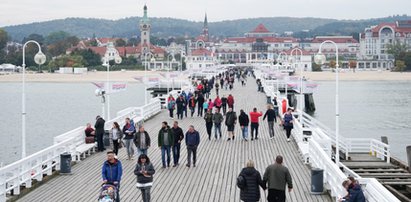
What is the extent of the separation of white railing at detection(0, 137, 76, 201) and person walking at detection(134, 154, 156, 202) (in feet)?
8.76

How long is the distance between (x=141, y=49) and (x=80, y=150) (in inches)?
6800

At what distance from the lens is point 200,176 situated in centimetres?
1577

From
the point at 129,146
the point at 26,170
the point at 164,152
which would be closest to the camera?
the point at 26,170

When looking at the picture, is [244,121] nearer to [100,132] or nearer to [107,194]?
[100,132]

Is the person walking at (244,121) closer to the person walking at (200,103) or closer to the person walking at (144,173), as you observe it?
the person walking at (200,103)

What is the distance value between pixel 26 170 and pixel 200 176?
3.78 metres

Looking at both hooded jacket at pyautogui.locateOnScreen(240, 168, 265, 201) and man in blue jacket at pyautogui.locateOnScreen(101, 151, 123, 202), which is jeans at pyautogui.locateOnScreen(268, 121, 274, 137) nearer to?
man in blue jacket at pyautogui.locateOnScreen(101, 151, 123, 202)

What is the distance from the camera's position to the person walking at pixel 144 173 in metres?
11.8

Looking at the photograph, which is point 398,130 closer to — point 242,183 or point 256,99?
point 256,99

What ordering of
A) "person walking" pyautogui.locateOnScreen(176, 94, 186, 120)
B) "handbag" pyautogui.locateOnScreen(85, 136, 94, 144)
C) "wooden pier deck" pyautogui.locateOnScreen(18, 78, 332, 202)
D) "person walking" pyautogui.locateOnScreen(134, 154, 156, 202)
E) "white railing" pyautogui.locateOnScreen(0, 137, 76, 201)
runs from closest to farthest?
"person walking" pyautogui.locateOnScreen(134, 154, 156, 202) < "white railing" pyautogui.locateOnScreen(0, 137, 76, 201) < "wooden pier deck" pyautogui.locateOnScreen(18, 78, 332, 202) < "handbag" pyautogui.locateOnScreen(85, 136, 94, 144) < "person walking" pyautogui.locateOnScreen(176, 94, 186, 120)

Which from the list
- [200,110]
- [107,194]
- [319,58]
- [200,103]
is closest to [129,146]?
[319,58]

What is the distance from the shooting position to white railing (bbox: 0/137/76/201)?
13.1 metres

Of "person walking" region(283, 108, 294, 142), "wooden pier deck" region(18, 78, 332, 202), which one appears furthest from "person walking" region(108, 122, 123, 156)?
"person walking" region(283, 108, 294, 142)

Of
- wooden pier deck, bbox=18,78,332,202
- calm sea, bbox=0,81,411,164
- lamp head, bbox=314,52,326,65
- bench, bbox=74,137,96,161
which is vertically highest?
lamp head, bbox=314,52,326,65
